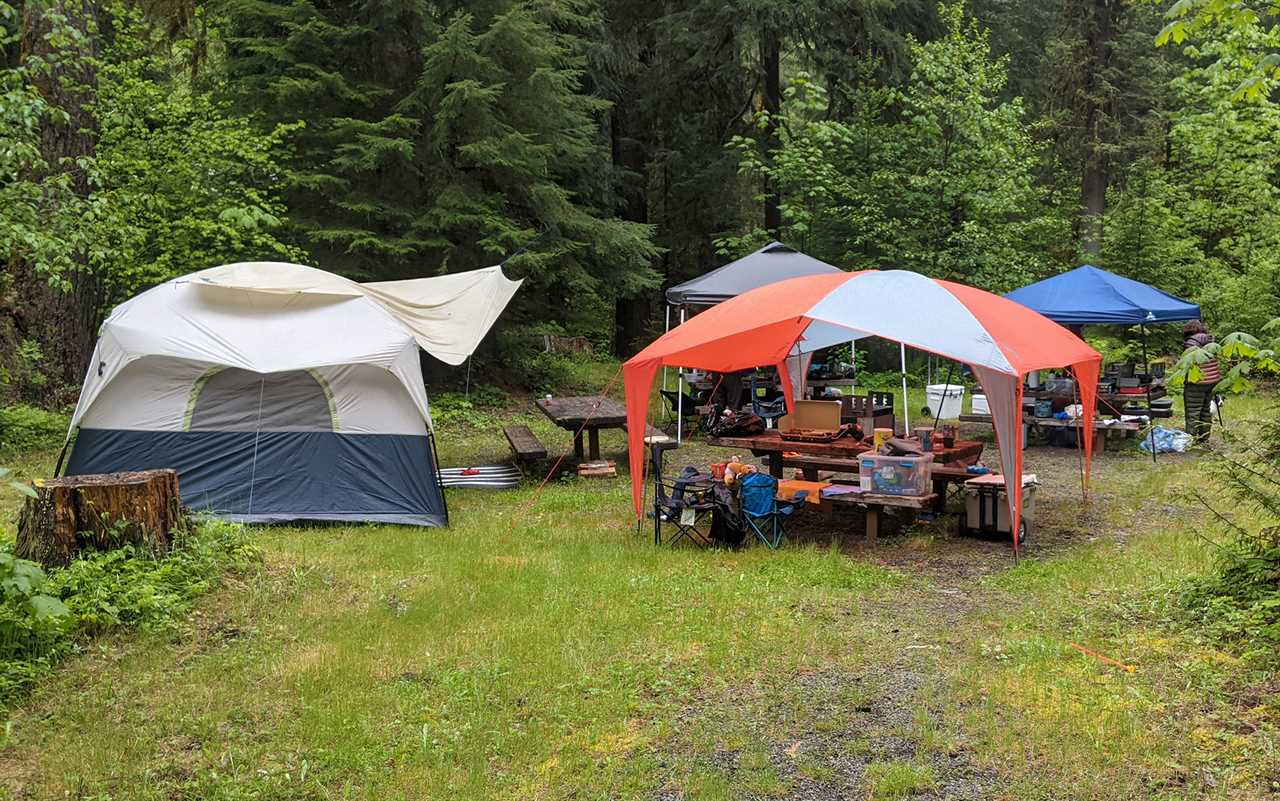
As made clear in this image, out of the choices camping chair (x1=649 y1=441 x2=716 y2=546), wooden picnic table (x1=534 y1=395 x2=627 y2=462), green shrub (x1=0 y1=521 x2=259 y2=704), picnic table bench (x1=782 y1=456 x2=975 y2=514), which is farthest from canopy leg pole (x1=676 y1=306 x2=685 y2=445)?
green shrub (x1=0 y1=521 x2=259 y2=704)

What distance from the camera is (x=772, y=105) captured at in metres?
21.0

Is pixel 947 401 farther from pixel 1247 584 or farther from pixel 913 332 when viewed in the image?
pixel 1247 584

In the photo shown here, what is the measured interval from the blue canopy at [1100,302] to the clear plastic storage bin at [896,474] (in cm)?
631

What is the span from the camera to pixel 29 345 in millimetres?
13367

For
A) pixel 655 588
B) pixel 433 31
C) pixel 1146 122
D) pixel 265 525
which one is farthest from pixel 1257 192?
pixel 265 525

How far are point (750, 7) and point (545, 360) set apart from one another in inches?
311

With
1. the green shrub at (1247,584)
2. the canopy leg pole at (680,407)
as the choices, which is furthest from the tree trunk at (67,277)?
the green shrub at (1247,584)

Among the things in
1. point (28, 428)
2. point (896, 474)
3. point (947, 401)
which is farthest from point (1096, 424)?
point (28, 428)

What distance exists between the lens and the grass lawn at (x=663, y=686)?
4336 mm

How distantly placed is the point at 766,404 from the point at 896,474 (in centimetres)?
600

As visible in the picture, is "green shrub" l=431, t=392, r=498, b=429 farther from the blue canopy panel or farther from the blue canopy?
the blue canopy

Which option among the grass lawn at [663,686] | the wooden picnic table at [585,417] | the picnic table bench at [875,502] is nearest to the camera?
the grass lawn at [663,686]

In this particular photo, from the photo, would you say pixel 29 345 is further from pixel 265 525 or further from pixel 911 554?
pixel 911 554

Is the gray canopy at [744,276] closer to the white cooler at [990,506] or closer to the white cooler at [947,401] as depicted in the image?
the white cooler at [947,401]
